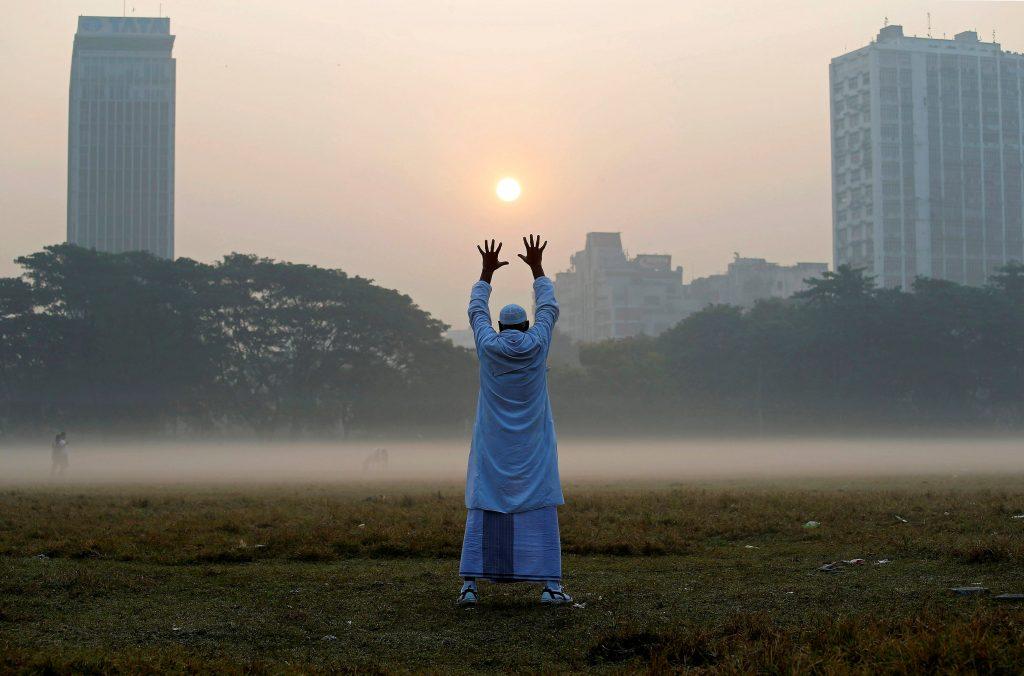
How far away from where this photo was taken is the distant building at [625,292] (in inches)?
7180

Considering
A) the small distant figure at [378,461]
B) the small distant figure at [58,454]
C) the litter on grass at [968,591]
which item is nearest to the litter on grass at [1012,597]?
the litter on grass at [968,591]

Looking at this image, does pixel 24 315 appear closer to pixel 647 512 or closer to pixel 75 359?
pixel 75 359

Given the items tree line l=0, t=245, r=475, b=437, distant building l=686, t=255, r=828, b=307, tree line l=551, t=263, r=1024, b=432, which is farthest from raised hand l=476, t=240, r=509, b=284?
distant building l=686, t=255, r=828, b=307

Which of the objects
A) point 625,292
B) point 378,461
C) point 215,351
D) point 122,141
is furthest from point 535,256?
point 122,141

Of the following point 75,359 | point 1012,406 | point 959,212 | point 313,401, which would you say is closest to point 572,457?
point 313,401

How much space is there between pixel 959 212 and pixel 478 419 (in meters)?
179

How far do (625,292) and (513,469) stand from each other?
574 ft

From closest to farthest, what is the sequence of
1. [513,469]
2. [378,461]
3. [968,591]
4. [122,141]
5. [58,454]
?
[968,591], [513,469], [58,454], [378,461], [122,141]

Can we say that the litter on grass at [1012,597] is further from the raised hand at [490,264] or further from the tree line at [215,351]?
the tree line at [215,351]

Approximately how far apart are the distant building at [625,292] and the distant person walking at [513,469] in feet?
556

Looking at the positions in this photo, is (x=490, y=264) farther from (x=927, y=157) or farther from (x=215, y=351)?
(x=927, y=157)

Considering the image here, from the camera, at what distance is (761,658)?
6086 mm

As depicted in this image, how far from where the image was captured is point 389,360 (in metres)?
80.8

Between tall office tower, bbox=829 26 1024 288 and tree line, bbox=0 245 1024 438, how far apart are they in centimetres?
8036
